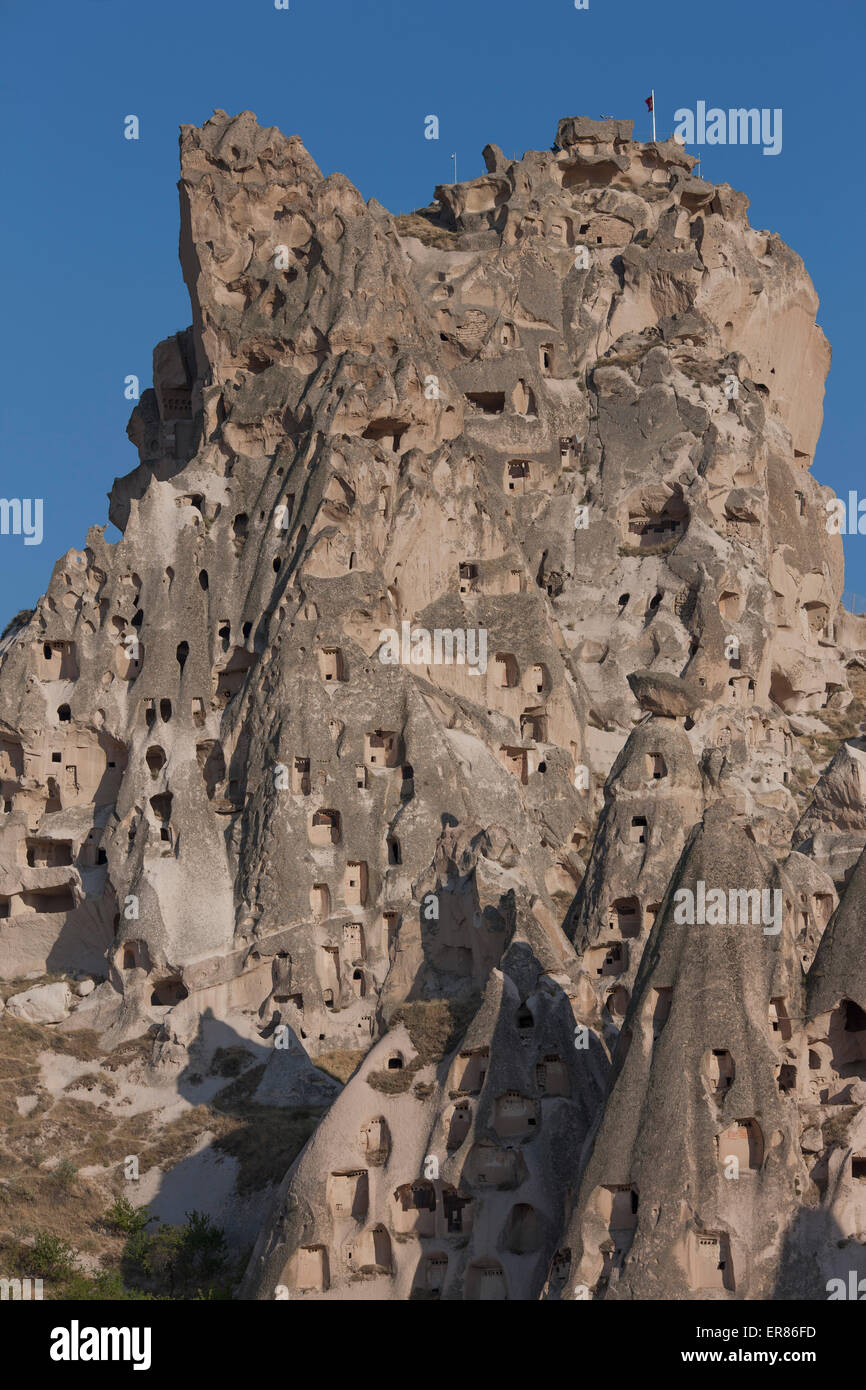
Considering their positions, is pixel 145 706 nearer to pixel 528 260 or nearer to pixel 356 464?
pixel 356 464

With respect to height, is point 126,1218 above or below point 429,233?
below

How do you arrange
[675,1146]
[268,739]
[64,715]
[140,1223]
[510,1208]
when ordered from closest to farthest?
[675,1146] → [510,1208] → [140,1223] → [268,739] → [64,715]

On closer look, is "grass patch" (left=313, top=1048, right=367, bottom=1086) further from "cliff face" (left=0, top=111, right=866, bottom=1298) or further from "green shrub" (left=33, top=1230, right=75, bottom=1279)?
"green shrub" (left=33, top=1230, right=75, bottom=1279)

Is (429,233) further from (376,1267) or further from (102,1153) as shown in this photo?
(376,1267)

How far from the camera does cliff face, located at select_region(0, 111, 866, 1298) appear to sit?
5028cm

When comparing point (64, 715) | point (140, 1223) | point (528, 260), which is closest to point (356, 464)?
point (64, 715)

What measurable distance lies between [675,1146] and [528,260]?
59303 mm

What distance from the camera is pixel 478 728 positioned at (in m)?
79.9

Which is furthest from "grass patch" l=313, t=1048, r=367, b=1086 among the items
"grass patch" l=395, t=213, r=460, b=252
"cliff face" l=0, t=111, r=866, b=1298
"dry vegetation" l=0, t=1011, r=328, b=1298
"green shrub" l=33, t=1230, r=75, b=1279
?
"grass patch" l=395, t=213, r=460, b=252

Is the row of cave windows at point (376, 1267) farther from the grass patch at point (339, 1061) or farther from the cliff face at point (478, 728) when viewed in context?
the grass patch at point (339, 1061)

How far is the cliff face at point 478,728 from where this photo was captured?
50.3 metres

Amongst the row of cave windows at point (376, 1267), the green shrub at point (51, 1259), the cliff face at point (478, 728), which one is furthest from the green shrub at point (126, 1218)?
the row of cave windows at point (376, 1267)

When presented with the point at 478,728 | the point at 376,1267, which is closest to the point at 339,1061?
the point at 478,728

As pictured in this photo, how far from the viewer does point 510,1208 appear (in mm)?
53031
